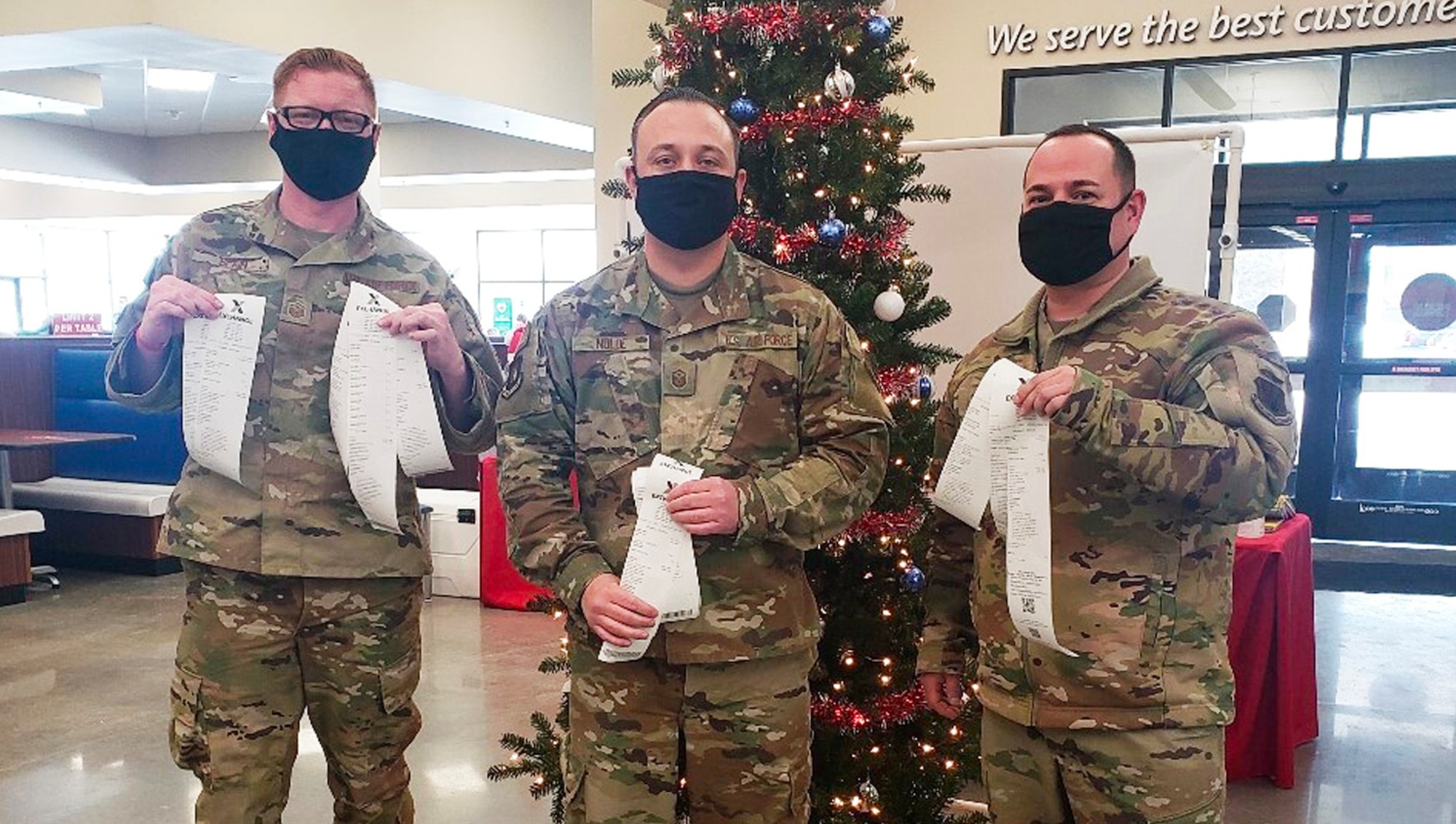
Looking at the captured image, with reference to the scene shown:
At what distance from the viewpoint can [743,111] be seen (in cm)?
242

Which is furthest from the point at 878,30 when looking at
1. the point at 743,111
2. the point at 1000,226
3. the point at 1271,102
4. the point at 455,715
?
the point at 1271,102

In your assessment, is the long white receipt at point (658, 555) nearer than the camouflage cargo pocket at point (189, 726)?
Yes

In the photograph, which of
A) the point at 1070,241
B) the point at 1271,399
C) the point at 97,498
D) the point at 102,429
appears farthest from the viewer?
the point at 102,429

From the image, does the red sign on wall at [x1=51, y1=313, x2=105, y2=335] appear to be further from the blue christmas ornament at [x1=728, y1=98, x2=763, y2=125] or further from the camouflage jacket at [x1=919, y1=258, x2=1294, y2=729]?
the camouflage jacket at [x1=919, y1=258, x2=1294, y2=729]

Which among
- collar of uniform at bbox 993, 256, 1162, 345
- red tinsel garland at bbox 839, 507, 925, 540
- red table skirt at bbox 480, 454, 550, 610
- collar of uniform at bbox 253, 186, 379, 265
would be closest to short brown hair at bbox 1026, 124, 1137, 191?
collar of uniform at bbox 993, 256, 1162, 345

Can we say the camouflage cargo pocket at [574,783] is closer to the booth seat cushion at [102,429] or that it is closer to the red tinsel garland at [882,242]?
the red tinsel garland at [882,242]

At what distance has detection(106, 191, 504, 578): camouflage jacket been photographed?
1842 millimetres

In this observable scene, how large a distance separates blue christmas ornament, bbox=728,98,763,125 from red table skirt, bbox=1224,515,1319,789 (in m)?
2.12

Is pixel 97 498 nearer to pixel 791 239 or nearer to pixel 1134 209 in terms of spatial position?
pixel 791 239

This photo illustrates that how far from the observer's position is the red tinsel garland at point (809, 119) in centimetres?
239

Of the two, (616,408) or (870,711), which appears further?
(870,711)

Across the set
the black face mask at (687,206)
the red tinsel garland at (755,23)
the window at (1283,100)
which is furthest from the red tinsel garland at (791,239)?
the window at (1283,100)

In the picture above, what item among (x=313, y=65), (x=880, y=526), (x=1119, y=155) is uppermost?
(x=313, y=65)

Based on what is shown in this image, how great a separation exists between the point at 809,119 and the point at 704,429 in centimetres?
106
